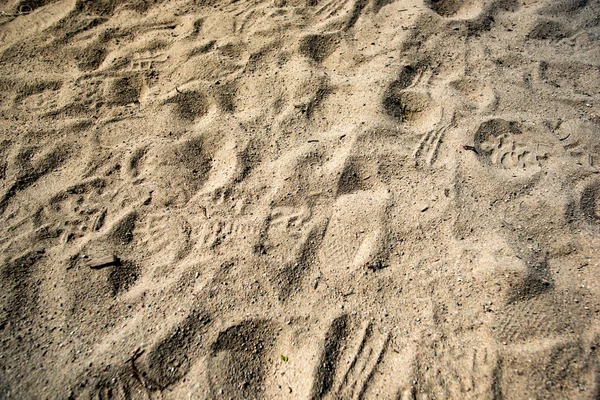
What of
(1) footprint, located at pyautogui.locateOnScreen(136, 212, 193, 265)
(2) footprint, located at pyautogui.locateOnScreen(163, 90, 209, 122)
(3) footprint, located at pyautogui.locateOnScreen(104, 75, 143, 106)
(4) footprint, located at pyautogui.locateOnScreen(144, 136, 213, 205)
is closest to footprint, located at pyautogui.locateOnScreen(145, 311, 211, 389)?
(1) footprint, located at pyautogui.locateOnScreen(136, 212, 193, 265)

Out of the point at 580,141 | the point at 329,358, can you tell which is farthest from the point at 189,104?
the point at 580,141

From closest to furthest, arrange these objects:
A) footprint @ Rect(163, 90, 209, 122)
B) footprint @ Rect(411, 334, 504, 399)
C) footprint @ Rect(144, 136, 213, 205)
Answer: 1. footprint @ Rect(411, 334, 504, 399)
2. footprint @ Rect(144, 136, 213, 205)
3. footprint @ Rect(163, 90, 209, 122)

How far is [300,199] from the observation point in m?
1.84

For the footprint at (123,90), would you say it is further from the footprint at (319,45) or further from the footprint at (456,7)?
the footprint at (456,7)

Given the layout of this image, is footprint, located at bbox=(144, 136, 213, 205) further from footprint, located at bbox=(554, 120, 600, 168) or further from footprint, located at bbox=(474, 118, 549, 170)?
footprint, located at bbox=(554, 120, 600, 168)

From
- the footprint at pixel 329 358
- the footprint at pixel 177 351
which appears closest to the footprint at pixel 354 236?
the footprint at pixel 329 358

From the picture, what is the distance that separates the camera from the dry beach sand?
1440 mm

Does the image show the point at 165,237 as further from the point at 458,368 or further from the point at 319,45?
the point at 319,45

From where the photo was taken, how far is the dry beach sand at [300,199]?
1.44 m

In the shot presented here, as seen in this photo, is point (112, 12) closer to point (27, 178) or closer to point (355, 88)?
point (27, 178)

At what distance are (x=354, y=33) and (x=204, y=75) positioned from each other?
0.92 meters

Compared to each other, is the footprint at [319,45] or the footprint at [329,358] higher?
the footprint at [319,45]

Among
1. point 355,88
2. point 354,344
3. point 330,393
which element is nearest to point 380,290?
point 354,344

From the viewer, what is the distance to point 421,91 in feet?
7.32
